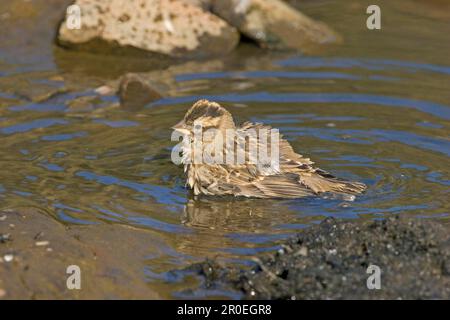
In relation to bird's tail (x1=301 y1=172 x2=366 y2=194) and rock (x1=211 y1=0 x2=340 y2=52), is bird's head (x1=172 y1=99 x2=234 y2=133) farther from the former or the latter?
rock (x1=211 y1=0 x2=340 y2=52)

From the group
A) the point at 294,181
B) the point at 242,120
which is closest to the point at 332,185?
the point at 294,181

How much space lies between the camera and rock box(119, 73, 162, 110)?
11.5 m

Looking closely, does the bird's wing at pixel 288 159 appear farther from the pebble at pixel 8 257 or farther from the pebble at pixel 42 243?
the pebble at pixel 8 257

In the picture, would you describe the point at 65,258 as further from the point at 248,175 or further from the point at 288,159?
the point at 288,159

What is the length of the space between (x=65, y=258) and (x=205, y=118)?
2381 millimetres

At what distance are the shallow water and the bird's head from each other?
0.64 metres

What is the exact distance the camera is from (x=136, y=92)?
11.6 metres

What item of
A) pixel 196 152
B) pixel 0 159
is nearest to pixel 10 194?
pixel 0 159

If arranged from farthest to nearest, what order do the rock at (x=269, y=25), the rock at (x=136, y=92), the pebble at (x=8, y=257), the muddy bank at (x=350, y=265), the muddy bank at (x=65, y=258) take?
the rock at (x=269, y=25)
the rock at (x=136, y=92)
the pebble at (x=8, y=257)
the muddy bank at (x=65, y=258)
the muddy bank at (x=350, y=265)

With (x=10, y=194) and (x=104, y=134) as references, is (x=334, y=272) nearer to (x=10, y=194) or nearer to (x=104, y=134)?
(x=10, y=194)

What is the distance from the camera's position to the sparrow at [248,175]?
870 centimetres

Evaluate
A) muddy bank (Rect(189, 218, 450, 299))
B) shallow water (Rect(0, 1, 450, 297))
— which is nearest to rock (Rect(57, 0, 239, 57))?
shallow water (Rect(0, 1, 450, 297))

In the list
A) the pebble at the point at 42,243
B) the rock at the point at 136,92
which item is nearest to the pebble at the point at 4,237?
the pebble at the point at 42,243

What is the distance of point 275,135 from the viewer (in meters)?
9.10
